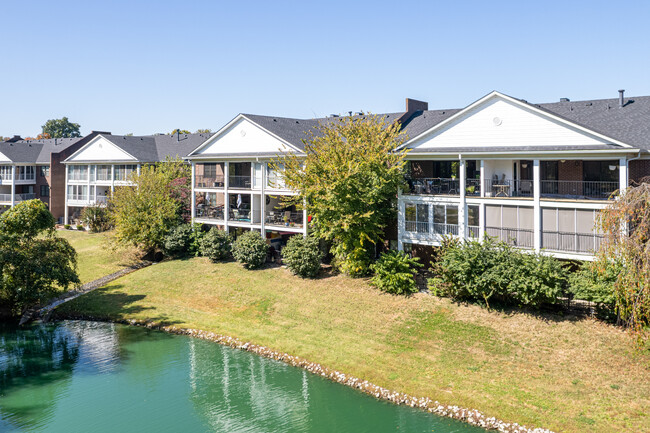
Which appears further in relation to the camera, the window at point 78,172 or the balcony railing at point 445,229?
the window at point 78,172

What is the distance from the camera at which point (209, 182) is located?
4384cm

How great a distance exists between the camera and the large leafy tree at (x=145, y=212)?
40.1 m

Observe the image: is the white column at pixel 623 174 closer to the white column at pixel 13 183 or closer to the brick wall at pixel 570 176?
the brick wall at pixel 570 176

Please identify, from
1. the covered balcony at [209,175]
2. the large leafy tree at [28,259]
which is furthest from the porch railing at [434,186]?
the large leafy tree at [28,259]

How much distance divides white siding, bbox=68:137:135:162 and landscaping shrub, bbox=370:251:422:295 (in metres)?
33.6

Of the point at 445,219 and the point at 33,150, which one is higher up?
the point at 33,150

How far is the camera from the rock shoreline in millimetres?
18562

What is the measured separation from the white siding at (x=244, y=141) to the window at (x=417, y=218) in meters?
10.7

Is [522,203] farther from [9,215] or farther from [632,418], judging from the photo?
[9,215]

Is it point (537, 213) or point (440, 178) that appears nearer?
point (537, 213)

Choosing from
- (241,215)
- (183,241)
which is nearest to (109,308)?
(183,241)

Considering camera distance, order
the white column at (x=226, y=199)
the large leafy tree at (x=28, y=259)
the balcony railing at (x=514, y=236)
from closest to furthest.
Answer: the balcony railing at (x=514, y=236)
the large leafy tree at (x=28, y=259)
the white column at (x=226, y=199)

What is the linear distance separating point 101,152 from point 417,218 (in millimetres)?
38725

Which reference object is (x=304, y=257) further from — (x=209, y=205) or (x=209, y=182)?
(x=209, y=182)
